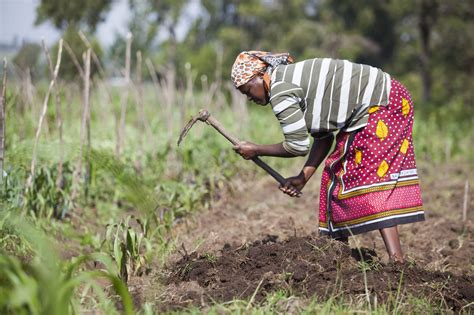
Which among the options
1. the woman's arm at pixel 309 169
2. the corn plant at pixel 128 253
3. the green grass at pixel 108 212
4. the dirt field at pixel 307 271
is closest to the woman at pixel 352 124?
the woman's arm at pixel 309 169

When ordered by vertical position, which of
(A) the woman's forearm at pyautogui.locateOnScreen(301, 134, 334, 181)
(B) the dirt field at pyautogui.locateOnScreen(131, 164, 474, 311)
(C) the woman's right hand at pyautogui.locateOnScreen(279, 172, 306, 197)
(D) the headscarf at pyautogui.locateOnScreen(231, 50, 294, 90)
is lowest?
(B) the dirt field at pyautogui.locateOnScreen(131, 164, 474, 311)

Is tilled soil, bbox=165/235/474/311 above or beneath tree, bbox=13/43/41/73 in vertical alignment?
beneath

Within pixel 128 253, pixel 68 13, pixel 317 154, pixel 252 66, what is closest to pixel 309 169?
pixel 317 154

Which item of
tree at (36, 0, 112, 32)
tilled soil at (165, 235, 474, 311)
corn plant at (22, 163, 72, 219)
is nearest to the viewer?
tilled soil at (165, 235, 474, 311)

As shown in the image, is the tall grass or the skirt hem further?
the skirt hem

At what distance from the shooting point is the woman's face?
9.54ft

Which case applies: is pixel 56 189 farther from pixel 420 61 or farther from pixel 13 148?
pixel 420 61

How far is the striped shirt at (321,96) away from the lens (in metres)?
2.85

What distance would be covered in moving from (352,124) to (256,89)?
512mm

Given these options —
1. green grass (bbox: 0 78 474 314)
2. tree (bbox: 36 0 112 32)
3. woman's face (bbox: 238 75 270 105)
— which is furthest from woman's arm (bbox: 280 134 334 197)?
tree (bbox: 36 0 112 32)

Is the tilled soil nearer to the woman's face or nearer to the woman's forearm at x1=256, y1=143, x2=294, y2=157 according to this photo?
the woman's forearm at x1=256, y1=143, x2=294, y2=157

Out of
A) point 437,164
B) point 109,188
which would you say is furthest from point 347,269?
point 437,164

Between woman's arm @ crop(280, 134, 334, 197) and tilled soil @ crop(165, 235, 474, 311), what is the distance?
1.02ft

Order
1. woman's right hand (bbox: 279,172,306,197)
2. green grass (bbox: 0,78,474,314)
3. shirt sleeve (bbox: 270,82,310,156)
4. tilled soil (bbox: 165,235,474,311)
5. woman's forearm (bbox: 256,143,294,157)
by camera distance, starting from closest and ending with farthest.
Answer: green grass (bbox: 0,78,474,314) → tilled soil (bbox: 165,235,474,311) → shirt sleeve (bbox: 270,82,310,156) → woman's forearm (bbox: 256,143,294,157) → woman's right hand (bbox: 279,172,306,197)
